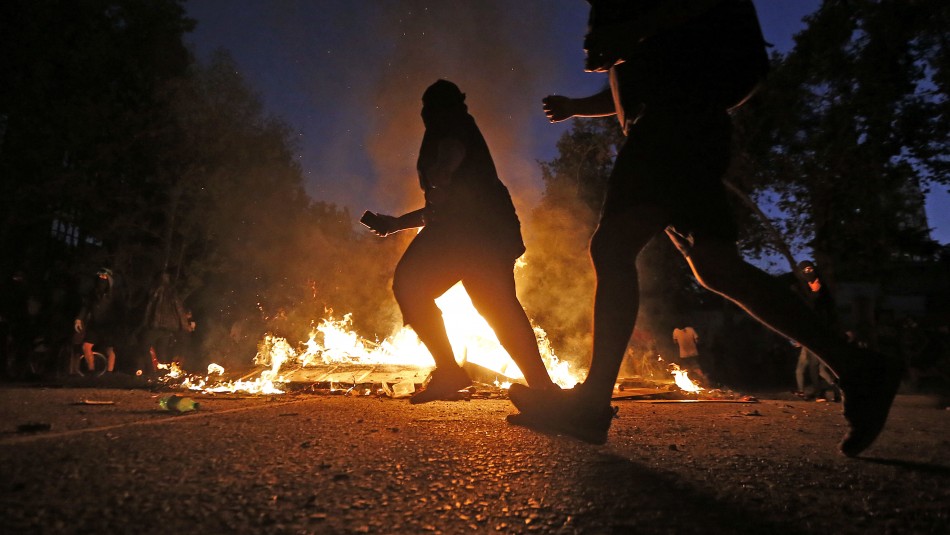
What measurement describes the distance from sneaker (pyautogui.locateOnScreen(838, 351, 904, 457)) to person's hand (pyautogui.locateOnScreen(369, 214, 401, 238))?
9.97 ft

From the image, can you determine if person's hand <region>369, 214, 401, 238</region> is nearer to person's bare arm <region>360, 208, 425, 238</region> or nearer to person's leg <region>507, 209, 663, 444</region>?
person's bare arm <region>360, 208, 425, 238</region>

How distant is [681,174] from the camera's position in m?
2.55

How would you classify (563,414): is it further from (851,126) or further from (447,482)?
(851,126)

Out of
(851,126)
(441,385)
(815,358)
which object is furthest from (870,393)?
(851,126)

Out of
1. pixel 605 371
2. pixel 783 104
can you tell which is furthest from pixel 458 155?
pixel 783 104

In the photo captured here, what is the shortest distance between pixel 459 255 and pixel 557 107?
3.75ft

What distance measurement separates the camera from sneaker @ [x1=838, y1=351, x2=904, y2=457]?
2.25 metres

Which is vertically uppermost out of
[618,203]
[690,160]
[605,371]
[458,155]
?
[458,155]

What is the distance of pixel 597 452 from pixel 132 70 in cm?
1804

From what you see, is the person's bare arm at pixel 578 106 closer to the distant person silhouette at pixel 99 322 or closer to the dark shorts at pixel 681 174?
the dark shorts at pixel 681 174

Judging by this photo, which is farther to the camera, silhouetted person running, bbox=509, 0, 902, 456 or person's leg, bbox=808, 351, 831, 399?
person's leg, bbox=808, 351, 831, 399

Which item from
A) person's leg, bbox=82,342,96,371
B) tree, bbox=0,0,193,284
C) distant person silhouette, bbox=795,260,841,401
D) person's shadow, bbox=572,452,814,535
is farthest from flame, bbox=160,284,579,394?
tree, bbox=0,0,193,284

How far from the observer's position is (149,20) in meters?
16.9

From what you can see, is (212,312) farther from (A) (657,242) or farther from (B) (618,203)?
(B) (618,203)
